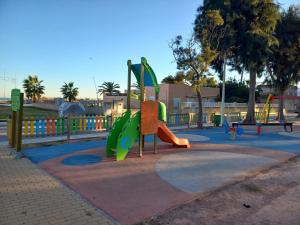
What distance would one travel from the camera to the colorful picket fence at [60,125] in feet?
40.8

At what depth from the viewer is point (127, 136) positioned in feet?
27.7

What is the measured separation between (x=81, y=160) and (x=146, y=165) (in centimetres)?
200

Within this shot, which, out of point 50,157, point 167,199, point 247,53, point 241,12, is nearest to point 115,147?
point 50,157

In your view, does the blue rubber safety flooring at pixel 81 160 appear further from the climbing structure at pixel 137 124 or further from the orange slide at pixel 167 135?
the orange slide at pixel 167 135

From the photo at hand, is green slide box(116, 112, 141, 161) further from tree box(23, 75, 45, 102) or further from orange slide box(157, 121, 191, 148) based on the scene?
tree box(23, 75, 45, 102)

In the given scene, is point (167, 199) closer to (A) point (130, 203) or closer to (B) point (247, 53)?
(A) point (130, 203)

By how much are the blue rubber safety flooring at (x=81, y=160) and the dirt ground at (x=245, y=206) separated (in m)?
3.86

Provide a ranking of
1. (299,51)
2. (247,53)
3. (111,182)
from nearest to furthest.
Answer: (111,182)
(247,53)
(299,51)

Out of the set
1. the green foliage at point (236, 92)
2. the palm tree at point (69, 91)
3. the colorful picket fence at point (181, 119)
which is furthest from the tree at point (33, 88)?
the colorful picket fence at point (181, 119)

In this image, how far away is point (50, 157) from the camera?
870 cm

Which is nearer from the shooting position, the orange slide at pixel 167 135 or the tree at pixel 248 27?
the orange slide at pixel 167 135

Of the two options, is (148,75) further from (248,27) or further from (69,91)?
(69,91)

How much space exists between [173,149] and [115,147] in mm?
2472

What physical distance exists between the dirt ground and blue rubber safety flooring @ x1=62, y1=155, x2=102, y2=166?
386 cm
